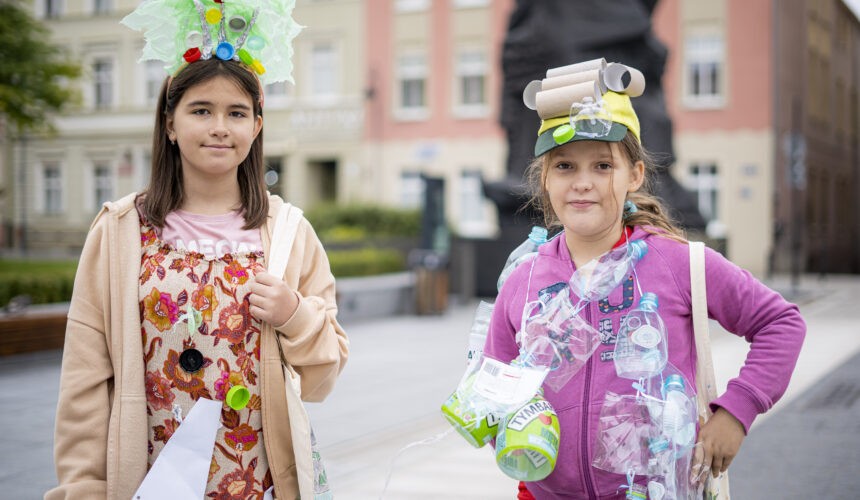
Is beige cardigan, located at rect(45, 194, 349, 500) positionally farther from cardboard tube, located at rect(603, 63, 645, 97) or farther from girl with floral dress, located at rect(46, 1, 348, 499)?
cardboard tube, located at rect(603, 63, 645, 97)

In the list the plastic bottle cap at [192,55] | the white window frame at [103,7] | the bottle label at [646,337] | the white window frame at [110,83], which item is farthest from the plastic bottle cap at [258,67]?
the white window frame at [103,7]

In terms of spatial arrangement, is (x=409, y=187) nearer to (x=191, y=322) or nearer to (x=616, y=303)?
(x=616, y=303)

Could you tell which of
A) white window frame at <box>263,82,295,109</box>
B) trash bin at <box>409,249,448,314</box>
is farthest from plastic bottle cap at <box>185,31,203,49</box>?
white window frame at <box>263,82,295,109</box>

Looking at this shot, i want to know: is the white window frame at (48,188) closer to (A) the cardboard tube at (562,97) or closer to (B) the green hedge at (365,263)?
(B) the green hedge at (365,263)

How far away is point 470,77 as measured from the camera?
34.8 metres

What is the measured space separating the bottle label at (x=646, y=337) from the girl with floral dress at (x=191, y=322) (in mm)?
764

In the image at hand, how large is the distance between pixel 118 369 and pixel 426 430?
15.9 feet

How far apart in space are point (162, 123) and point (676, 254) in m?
1.39

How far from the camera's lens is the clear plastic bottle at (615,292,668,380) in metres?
2.41

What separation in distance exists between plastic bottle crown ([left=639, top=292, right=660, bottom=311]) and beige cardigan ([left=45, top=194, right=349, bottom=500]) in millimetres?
787

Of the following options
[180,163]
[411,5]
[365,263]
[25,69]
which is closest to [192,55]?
[180,163]

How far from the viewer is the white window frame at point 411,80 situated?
35.3m

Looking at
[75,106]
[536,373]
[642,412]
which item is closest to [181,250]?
[536,373]

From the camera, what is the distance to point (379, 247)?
829 inches
